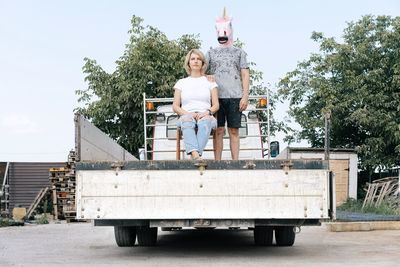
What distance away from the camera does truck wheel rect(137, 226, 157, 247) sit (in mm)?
9980

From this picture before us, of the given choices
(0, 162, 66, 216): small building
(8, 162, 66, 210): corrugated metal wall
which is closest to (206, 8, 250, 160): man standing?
(0, 162, 66, 216): small building

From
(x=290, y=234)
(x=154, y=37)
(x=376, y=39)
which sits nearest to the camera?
(x=290, y=234)

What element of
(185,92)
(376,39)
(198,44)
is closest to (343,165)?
(376,39)

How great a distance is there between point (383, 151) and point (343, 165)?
65.9 inches

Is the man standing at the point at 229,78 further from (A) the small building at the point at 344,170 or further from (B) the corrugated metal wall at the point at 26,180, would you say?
(B) the corrugated metal wall at the point at 26,180

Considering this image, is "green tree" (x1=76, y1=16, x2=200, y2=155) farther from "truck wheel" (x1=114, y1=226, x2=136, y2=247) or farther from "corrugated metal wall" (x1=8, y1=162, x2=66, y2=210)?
"truck wheel" (x1=114, y1=226, x2=136, y2=247)

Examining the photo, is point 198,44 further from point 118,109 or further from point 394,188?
point 394,188

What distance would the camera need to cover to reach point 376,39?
90.9 feet

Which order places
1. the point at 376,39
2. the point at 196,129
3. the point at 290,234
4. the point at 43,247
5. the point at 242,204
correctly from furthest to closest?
the point at 376,39 < the point at 43,247 < the point at 290,234 < the point at 196,129 < the point at 242,204

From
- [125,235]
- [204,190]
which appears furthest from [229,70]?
[125,235]

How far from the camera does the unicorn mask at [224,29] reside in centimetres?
884

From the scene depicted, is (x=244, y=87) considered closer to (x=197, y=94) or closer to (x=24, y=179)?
(x=197, y=94)

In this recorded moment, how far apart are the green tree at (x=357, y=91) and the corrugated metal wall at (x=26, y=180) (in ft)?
33.8

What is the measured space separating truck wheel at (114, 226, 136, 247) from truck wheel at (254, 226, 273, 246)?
1.81 meters
